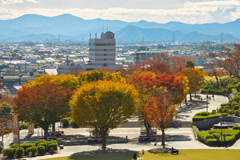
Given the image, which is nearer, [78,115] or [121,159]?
[121,159]

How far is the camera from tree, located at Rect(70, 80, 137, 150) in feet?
208

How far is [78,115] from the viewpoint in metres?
65.0

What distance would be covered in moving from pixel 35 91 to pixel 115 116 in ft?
57.9

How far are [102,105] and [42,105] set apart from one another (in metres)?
14.3

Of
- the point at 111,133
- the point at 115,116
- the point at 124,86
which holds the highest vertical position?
the point at 124,86

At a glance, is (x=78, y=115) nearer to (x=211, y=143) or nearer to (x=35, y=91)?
(x=35, y=91)

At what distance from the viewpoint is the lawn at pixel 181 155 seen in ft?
181

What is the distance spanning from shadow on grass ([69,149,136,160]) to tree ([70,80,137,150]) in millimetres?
2931

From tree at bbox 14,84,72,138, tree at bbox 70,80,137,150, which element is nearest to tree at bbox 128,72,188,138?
tree at bbox 70,80,137,150

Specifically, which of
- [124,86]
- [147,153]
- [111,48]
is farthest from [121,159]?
[111,48]

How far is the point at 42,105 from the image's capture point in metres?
72.8

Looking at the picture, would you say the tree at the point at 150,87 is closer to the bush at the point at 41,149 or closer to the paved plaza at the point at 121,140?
the paved plaza at the point at 121,140

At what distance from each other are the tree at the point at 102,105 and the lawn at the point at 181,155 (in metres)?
5.77

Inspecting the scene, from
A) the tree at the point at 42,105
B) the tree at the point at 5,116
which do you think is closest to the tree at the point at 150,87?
the tree at the point at 42,105
